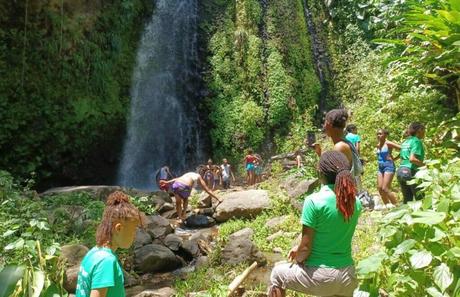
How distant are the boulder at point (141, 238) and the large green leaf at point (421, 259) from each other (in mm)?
6139

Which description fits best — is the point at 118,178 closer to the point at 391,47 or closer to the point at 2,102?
the point at 2,102

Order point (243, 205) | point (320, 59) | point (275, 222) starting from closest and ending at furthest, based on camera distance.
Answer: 1. point (275, 222)
2. point (243, 205)
3. point (320, 59)

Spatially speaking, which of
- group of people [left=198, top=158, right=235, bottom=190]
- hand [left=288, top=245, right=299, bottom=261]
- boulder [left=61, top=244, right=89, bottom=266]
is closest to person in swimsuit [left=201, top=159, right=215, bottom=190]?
group of people [left=198, top=158, right=235, bottom=190]

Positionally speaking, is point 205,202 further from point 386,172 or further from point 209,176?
point 386,172

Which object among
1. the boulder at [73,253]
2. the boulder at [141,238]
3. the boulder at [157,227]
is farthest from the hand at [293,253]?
the boulder at [157,227]

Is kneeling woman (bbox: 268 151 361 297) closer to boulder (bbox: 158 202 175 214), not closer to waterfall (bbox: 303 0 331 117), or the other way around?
boulder (bbox: 158 202 175 214)

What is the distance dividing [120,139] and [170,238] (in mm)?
8883

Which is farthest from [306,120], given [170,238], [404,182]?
[404,182]

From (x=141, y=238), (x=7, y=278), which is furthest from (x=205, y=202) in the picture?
(x=7, y=278)

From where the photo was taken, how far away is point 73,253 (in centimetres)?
656

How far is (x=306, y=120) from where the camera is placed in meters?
17.5

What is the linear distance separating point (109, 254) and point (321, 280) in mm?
1379

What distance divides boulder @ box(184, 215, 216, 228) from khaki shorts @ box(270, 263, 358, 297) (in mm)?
7127

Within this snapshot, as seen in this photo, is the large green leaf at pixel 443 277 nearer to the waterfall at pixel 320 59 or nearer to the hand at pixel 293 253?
the hand at pixel 293 253
